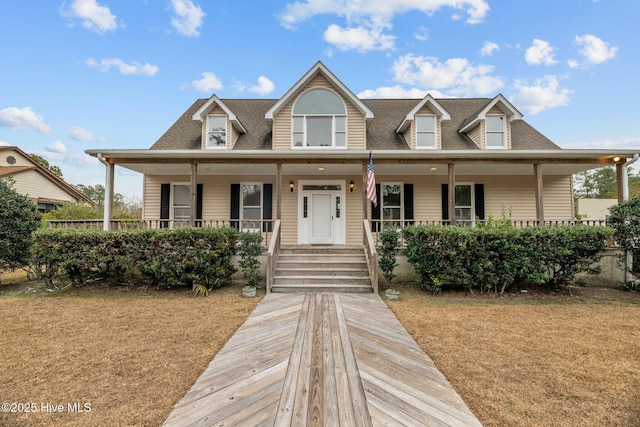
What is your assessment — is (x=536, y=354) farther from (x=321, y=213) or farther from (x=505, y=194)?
(x=505, y=194)

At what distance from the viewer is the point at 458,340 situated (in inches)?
151

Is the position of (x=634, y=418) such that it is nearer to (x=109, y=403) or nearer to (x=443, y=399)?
(x=443, y=399)

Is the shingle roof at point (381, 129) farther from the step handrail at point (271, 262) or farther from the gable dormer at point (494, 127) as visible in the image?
the step handrail at point (271, 262)

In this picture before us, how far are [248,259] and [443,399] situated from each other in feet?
17.3

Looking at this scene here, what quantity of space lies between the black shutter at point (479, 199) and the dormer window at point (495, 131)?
61.9 inches

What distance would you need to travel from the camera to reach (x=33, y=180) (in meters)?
18.6

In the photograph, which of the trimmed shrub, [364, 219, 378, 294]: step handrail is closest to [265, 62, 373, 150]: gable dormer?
[364, 219, 378, 294]: step handrail

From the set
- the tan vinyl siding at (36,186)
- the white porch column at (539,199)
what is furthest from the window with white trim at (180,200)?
the tan vinyl siding at (36,186)

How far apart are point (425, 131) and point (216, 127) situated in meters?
7.82

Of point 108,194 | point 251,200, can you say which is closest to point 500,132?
point 251,200

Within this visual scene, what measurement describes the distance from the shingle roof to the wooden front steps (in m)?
4.55

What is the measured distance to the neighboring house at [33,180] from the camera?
17781 mm

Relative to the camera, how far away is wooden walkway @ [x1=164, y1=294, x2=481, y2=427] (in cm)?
219

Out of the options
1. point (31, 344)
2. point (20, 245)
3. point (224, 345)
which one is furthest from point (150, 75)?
point (224, 345)
